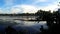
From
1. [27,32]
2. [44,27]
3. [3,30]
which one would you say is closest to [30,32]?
[27,32]

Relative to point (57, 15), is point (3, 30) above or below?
below

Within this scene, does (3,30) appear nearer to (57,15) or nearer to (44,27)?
(44,27)

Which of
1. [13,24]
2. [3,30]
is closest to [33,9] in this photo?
[13,24]

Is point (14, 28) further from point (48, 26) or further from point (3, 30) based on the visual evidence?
point (48, 26)

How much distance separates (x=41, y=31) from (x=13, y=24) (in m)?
1.08

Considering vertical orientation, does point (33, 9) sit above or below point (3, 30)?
above

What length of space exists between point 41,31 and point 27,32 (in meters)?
0.53

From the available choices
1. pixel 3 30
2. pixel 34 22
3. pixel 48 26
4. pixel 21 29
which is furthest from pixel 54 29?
pixel 3 30

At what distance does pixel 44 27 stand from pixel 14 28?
3.75 ft

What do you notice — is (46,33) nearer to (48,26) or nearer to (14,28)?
(48,26)

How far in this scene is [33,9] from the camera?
685cm

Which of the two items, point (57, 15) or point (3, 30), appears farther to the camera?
point (57, 15)

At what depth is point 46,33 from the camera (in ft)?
22.9

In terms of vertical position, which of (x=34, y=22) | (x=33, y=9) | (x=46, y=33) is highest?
(x=33, y=9)
